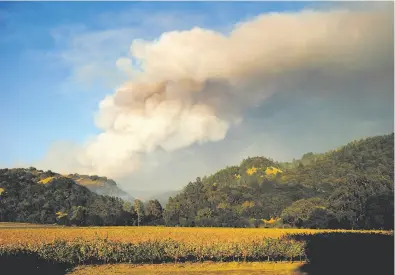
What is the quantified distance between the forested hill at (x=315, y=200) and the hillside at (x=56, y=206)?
19108mm

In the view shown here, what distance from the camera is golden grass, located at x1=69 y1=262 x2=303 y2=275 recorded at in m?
45.0

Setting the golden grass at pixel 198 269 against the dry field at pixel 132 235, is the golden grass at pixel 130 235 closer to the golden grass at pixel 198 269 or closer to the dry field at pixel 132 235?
the dry field at pixel 132 235

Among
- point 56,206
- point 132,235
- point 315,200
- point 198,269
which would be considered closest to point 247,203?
point 315,200

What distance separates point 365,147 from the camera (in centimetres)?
19512

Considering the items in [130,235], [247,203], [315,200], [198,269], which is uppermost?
[315,200]

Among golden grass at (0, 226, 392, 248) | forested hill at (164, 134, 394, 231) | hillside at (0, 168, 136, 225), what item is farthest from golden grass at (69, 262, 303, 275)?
hillside at (0, 168, 136, 225)

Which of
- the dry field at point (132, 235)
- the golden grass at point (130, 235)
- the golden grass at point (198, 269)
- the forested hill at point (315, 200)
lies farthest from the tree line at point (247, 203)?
the golden grass at point (198, 269)

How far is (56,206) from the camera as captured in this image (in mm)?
150375

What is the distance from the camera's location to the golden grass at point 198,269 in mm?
44966

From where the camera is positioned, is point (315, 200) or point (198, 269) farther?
point (315, 200)

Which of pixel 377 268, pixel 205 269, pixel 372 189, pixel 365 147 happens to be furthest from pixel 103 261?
pixel 365 147

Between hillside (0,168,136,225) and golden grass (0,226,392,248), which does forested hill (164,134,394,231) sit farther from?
golden grass (0,226,392,248)

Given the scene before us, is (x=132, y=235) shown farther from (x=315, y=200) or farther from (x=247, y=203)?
(x=247, y=203)

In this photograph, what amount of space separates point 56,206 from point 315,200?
93582mm
